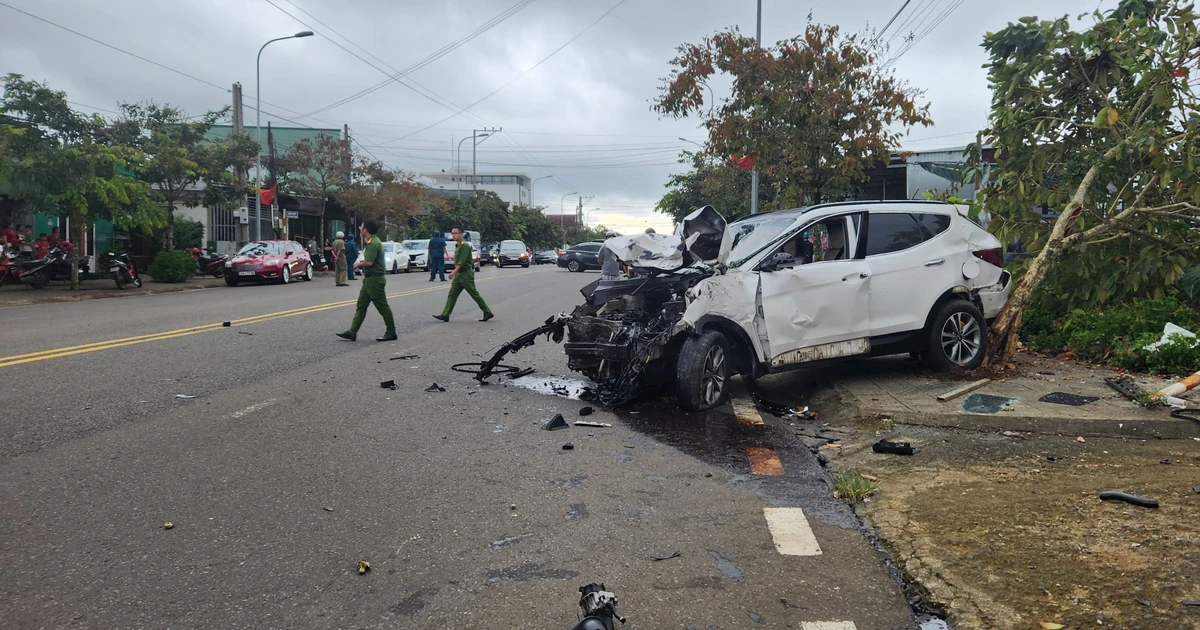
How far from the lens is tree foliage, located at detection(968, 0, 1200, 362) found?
31.5 ft

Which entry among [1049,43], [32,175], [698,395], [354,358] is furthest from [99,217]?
[1049,43]

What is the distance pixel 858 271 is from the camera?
26.3 ft

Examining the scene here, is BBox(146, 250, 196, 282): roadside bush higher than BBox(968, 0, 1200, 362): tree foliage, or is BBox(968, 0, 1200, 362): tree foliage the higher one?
BBox(968, 0, 1200, 362): tree foliage

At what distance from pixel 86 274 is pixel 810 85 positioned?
20.5 metres

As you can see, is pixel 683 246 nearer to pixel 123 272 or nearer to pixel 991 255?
pixel 991 255

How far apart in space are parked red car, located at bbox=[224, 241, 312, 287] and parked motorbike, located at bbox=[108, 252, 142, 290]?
10.1ft

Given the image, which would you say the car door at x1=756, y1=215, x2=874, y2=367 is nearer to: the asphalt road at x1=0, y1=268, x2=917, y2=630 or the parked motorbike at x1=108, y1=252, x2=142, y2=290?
the asphalt road at x1=0, y1=268, x2=917, y2=630

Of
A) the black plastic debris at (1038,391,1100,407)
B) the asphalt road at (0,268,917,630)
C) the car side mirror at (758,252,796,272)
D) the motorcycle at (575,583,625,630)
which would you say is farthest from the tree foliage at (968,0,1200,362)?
the motorcycle at (575,583,625,630)

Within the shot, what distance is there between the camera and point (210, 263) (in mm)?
29453

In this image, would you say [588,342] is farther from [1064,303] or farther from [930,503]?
[1064,303]

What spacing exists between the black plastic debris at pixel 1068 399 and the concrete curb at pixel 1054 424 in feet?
1.89

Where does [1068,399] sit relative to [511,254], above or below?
below

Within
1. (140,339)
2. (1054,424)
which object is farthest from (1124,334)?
(140,339)

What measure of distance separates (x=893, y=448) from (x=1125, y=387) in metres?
2.95
